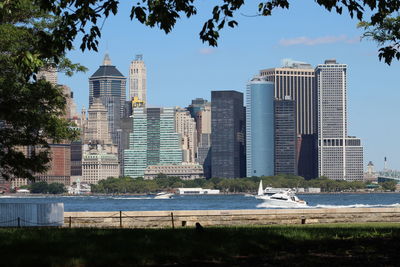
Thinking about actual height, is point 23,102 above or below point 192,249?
above

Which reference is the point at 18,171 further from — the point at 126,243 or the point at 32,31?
the point at 126,243

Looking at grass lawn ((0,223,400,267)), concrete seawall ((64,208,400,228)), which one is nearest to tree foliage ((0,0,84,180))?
concrete seawall ((64,208,400,228))

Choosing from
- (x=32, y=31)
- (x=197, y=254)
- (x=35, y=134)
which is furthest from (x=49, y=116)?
(x=197, y=254)

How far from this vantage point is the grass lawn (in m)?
19.4

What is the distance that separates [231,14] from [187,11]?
111cm

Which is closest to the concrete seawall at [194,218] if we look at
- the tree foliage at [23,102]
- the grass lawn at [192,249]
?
the tree foliage at [23,102]

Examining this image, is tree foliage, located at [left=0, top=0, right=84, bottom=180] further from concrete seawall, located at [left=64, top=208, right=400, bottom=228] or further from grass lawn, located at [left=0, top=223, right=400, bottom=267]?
grass lawn, located at [left=0, top=223, right=400, bottom=267]

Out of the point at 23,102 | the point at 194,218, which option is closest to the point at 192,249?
the point at 23,102

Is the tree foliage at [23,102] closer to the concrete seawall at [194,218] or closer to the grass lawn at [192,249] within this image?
the concrete seawall at [194,218]

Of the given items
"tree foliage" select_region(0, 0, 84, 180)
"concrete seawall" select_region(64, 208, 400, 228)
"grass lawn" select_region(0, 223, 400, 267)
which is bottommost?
"concrete seawall" select_region(64, 208, 400, 228)

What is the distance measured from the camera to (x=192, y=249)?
21094 mm

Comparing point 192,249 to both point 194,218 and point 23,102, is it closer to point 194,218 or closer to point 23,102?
point 23,102

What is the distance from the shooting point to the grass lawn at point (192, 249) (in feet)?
63.6

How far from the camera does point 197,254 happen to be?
20641mm
